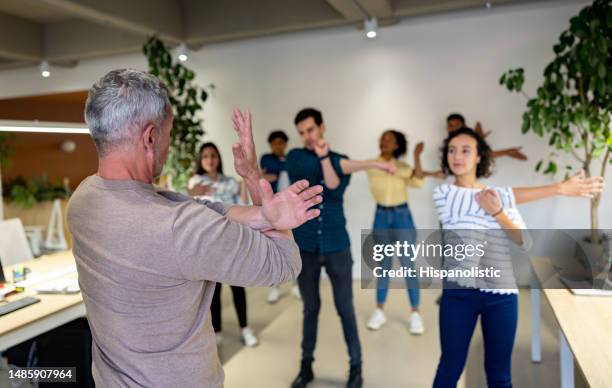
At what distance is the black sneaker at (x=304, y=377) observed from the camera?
2615 mm

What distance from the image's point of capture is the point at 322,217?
2.51 meters

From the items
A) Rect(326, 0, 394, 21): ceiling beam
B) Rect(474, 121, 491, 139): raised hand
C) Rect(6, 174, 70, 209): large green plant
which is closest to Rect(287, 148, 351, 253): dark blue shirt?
Rect(326, 0, 394, 21): ceiling beam

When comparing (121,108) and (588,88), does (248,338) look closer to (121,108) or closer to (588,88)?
(121,108)

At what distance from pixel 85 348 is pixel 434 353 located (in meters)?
2.14

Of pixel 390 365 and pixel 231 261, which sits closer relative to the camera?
pixel 231 261

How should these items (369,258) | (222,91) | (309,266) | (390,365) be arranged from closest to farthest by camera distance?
(369,258)
(309,266)
(390,365)
(222,91)

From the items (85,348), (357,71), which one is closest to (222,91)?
(357,71)

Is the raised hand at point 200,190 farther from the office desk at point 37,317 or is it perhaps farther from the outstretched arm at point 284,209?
the outstretched arm at point 284,209

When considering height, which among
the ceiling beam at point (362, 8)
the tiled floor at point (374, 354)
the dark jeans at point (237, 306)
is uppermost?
the ceiling beam at point (362, 8)

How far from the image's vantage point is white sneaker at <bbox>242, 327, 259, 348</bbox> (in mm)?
3270

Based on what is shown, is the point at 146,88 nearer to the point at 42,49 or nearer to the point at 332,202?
the point at 332,202

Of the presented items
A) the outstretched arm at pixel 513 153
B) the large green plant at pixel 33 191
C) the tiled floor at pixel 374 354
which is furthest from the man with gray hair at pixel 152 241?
the large green plant at pixel 33 191

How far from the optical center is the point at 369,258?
196 centimetres

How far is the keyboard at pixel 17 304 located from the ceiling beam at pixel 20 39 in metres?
3.81
